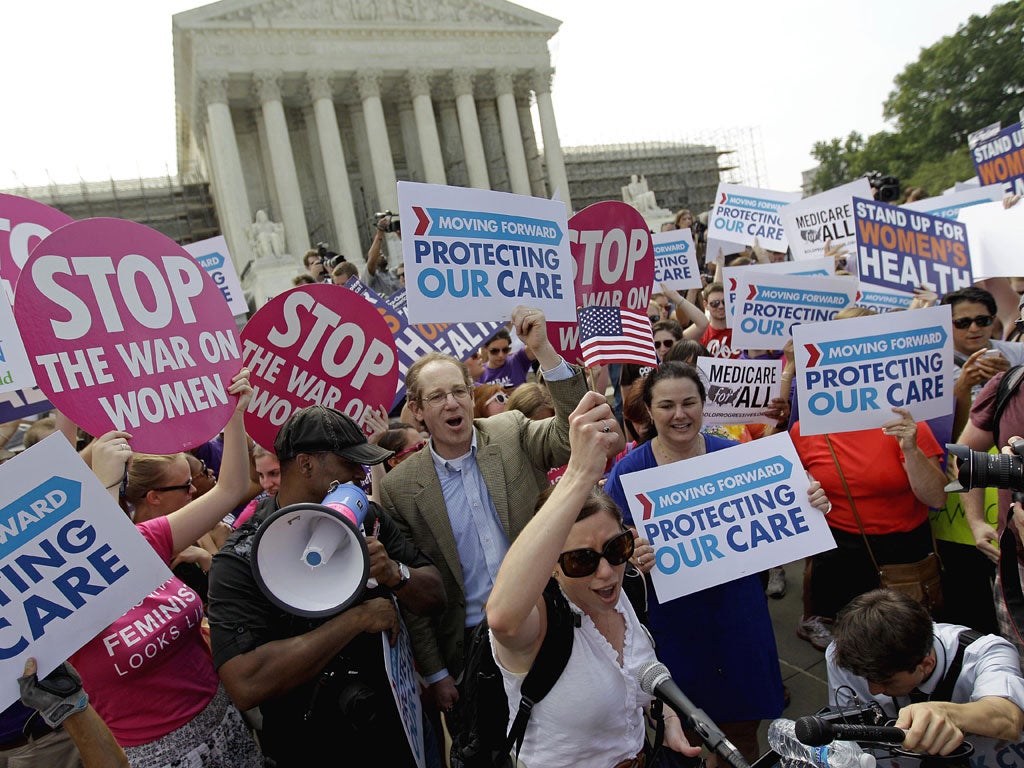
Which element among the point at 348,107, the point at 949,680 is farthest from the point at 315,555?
the point at 348,107

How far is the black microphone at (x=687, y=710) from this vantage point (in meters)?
1.48

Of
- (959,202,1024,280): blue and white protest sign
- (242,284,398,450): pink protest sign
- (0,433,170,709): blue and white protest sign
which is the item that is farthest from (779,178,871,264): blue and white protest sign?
(0,433,170,709): blue and white protest sign

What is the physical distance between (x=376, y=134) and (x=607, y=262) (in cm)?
3356

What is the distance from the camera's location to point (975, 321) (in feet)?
12.7

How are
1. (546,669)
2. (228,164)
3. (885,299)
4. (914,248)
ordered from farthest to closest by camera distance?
(228,164)
(885,299)
(914,248)
(546,669)

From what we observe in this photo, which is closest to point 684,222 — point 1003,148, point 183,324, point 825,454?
point 1003,148

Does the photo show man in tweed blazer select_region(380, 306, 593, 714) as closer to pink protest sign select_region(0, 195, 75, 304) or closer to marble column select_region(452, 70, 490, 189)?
pink protest sign select_region(0, 195, 75, 304)

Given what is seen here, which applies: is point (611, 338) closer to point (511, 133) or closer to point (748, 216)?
point (748, 216)

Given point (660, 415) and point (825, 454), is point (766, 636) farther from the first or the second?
point (825, 454)

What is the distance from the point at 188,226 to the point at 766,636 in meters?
39.6

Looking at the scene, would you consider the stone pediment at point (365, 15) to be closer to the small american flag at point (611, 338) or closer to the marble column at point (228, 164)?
the marble column at point (228, 164)

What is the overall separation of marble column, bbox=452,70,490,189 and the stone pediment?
2624mm

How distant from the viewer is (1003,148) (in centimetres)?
704

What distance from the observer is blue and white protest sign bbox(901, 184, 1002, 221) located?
6.66m
